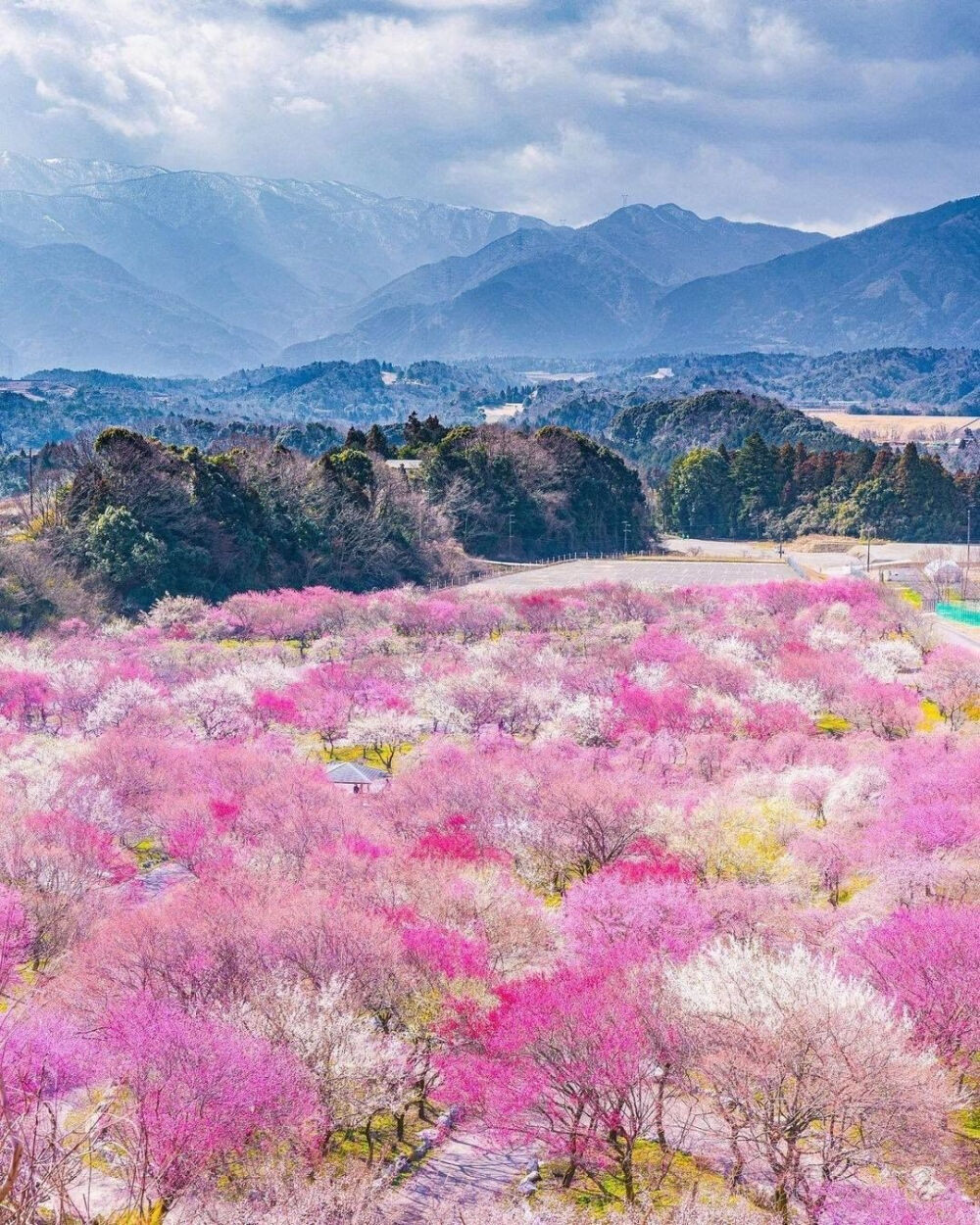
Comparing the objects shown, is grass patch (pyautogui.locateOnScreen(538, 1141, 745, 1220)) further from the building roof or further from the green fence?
the green fence

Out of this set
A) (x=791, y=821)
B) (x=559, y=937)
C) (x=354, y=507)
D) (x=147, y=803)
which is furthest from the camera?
(x=354, y=507)

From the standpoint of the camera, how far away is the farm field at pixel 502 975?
14.7m

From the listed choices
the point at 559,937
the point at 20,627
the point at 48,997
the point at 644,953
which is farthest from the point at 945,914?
the point at 20,627

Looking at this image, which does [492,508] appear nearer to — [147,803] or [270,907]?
[147,803]

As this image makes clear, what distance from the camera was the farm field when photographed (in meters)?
14.7

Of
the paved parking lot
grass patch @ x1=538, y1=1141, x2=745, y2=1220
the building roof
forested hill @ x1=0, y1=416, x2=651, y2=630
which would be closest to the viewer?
grass patch @ x1=538, y1=1141, x2=745, y2=1220

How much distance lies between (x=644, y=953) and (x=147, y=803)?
1493cm

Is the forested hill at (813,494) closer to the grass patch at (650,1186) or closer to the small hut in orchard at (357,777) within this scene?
the small hut in orchard at (357,777)

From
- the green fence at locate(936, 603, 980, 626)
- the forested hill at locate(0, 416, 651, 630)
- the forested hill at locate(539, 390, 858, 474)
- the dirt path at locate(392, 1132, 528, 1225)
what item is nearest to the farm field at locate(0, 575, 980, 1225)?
the dirt path at locate(392, 1132, 528, 1225)

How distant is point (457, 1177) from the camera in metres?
16.2

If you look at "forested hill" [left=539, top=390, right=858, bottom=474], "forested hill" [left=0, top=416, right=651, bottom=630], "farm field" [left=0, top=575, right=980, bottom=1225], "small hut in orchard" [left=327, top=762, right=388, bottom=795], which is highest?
"forested hill" [left=539, top=390, right=858, bottom=474]

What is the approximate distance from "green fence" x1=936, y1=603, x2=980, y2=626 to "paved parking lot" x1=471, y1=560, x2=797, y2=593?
11.6m

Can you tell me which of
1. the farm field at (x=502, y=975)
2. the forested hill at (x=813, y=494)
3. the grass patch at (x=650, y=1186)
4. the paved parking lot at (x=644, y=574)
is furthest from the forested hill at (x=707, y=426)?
the grass patch at (x=650, y=1186)

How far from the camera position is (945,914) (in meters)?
18.8
